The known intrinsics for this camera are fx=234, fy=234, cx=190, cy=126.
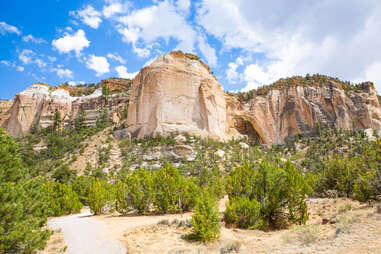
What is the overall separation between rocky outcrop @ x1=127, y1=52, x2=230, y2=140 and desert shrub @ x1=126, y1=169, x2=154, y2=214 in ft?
83.5

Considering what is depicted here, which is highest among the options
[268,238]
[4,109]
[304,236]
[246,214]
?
[4,109]

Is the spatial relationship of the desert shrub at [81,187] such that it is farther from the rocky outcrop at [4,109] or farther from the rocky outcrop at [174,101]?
the rocky outcrop at [4,109]

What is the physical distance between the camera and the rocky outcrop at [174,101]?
41812 millimetres

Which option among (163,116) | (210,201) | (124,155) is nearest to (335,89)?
(163,116)

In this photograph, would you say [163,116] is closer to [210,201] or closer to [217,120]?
[217,120]

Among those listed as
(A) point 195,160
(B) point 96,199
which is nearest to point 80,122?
(A) point 195,160

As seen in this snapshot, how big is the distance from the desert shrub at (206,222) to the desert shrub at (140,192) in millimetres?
6100

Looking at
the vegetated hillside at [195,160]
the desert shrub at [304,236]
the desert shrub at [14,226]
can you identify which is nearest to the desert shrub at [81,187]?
the vegetated hillside at [195,160]

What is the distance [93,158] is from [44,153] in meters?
13.2

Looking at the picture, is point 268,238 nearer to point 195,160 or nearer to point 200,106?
point 195,160

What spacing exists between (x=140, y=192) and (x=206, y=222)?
22.6ft

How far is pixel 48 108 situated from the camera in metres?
59.8

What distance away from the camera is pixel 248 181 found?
1136 centimetres

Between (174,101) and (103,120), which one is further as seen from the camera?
(103,120)
